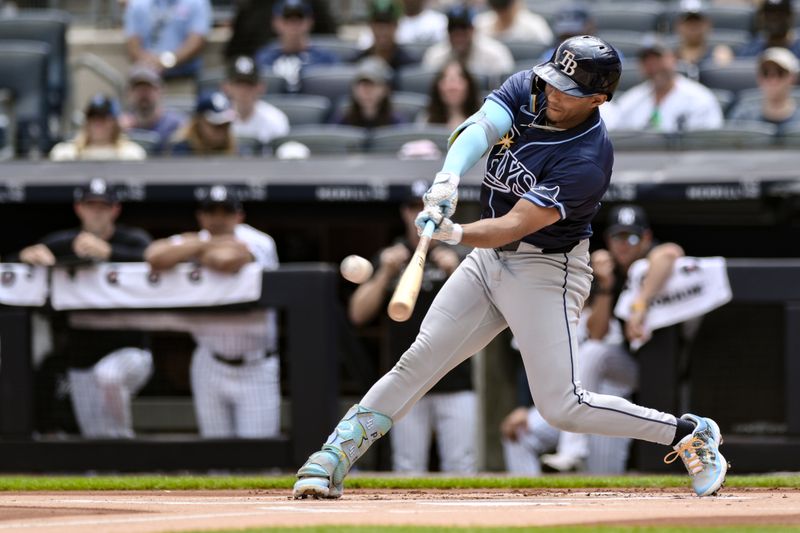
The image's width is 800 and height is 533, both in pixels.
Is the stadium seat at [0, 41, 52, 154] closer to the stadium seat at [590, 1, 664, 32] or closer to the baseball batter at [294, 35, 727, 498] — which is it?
the stadium seat at [590, 1, 664, 32]

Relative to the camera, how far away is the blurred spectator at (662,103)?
27.6ft

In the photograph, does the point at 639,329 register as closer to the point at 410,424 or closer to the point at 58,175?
the point at 410,424

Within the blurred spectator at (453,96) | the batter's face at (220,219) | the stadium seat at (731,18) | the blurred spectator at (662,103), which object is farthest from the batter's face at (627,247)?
the stadium seat at (731,18)

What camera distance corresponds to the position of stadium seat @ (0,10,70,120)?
32.6ft

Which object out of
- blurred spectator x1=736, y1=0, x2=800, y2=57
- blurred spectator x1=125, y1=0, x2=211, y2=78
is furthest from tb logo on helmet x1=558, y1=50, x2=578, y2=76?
blurred spectator x1=125, y1=0, x2=211, y2=78

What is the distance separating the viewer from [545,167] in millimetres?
4629

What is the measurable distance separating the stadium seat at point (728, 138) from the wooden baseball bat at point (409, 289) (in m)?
4.11

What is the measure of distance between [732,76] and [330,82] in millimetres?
2710

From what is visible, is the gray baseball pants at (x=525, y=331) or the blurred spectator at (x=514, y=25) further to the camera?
the blurred spectator at (x=514, y=25)

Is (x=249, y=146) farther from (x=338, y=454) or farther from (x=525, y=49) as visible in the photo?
(x=338, y=454)

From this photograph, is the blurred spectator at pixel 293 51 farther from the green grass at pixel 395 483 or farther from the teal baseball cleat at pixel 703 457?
the teal baseball cleat at pixel 703 457

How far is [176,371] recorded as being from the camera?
7309 mm

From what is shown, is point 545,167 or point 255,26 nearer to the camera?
point 545,167

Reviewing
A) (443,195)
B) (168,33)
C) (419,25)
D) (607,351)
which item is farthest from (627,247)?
(168,33)
